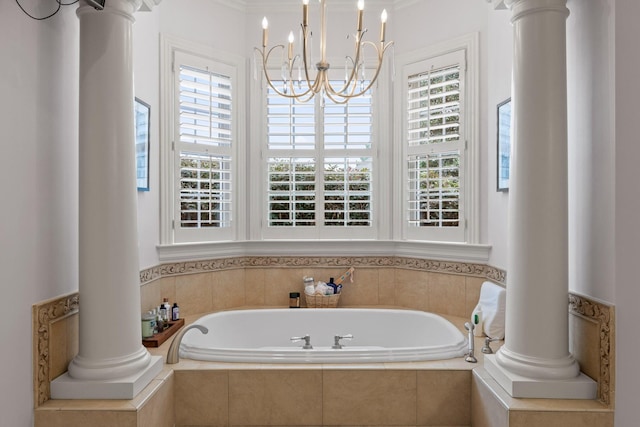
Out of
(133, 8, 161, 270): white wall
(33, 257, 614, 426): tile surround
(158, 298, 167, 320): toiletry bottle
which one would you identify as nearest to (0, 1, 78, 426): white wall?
(33, 257, 614, 426): tile surround

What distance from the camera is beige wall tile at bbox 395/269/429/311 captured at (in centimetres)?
345

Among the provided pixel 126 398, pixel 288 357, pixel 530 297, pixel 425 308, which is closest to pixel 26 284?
pixel 126 398

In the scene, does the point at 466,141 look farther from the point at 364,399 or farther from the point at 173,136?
the point at 173,136

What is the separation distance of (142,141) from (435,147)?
207cm

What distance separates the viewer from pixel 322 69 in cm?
228

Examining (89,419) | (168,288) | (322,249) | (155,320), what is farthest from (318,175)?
(89,419)

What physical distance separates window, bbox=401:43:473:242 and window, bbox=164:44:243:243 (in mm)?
1367

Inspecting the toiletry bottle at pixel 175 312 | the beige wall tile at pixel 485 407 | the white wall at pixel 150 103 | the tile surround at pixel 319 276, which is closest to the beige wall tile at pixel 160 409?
the tile surround at pixel 319 276

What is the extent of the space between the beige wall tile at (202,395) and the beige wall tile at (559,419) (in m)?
1.37

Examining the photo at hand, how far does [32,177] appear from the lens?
180 centimetres

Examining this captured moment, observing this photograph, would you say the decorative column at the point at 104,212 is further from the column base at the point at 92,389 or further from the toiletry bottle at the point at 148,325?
the toiletry bottle at the point at 148,325

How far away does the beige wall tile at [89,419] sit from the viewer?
1.85m

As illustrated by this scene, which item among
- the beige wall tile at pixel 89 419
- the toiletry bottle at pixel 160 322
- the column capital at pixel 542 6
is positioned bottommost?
the beige wall tile at pixel 89 419

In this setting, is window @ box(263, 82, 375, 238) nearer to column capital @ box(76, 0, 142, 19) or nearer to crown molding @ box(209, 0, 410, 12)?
crown molding @ box(209, 0, 410, 12)
